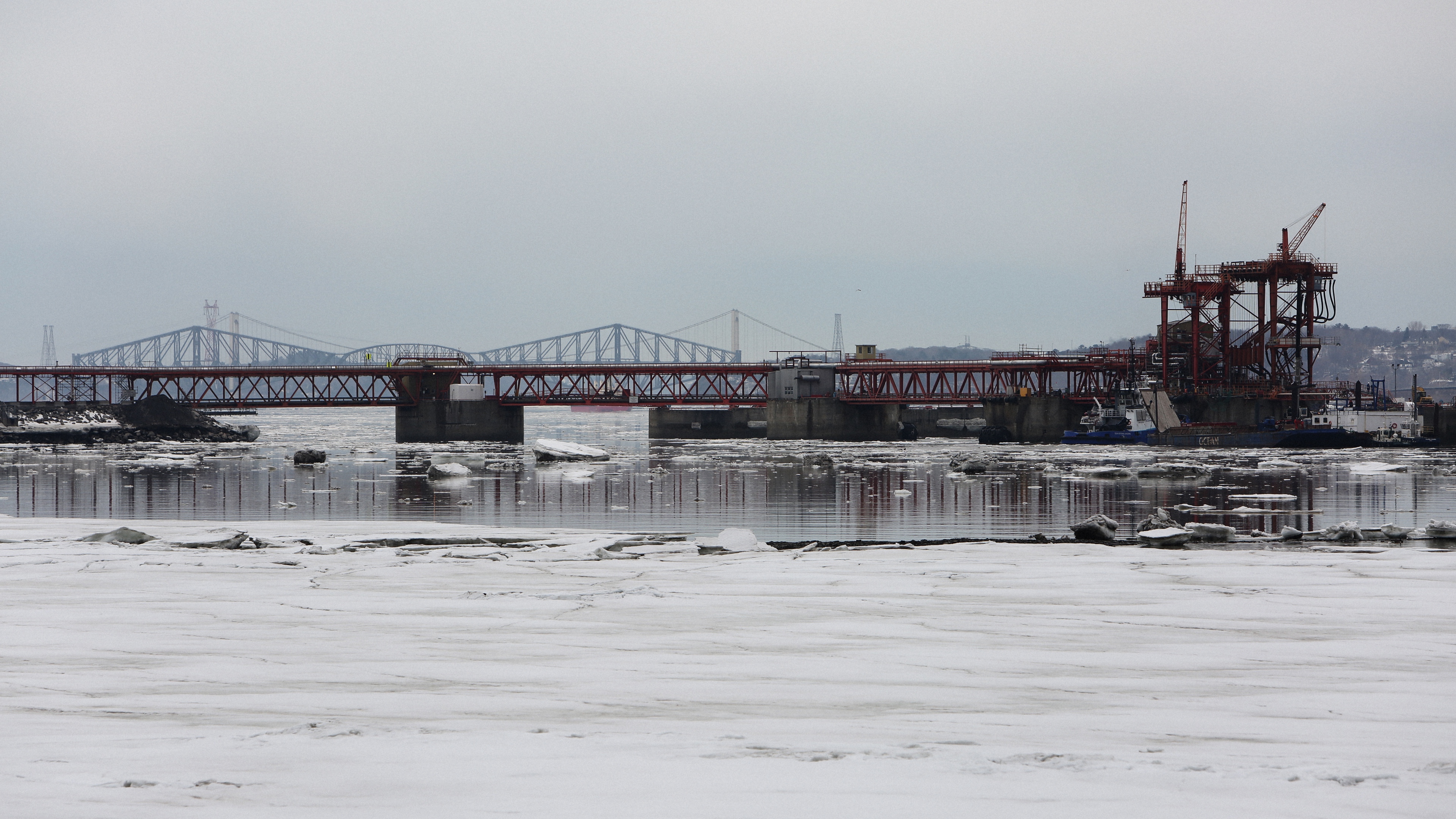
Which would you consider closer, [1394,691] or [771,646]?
[1394,691]

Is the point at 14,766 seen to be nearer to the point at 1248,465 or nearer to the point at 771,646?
the point at 771,646

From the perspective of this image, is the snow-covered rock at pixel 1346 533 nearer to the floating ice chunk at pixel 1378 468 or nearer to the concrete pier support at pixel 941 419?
the floating ice chunk at pixel 1378 468

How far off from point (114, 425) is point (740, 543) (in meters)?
87.7

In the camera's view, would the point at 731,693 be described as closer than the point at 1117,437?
Yes

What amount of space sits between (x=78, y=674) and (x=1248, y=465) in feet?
159

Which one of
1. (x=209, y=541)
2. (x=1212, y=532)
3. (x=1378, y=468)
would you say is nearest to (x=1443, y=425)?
(x=1378, y=468)

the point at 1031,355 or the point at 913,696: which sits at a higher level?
the point at 1031,355

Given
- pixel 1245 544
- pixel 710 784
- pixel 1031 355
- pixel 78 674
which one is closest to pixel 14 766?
pixel 78 674

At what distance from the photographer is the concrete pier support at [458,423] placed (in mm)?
97188

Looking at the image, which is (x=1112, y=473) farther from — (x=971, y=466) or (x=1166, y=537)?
(x=1166, y=537)

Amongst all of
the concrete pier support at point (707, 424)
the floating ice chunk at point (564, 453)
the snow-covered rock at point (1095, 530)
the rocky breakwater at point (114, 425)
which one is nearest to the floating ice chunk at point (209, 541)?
the snow-covered rock at point (1095, 530)

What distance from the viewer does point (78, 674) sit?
25.3 ft

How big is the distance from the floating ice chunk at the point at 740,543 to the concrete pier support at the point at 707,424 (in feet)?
287

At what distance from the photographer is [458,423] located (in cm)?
9762
